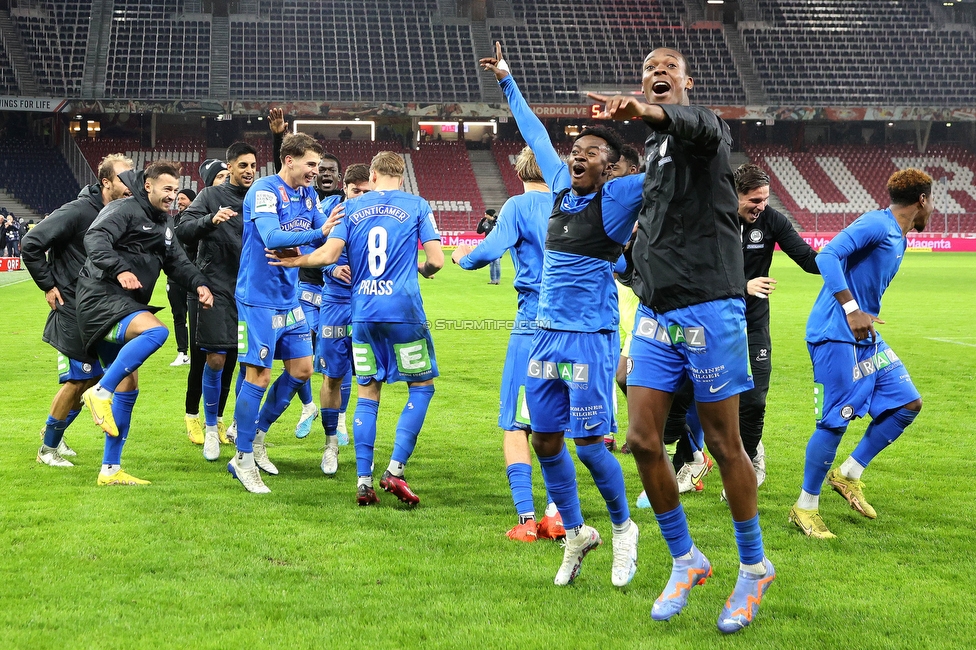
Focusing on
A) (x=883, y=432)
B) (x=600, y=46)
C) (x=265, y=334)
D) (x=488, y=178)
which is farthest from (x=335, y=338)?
(x=600, y=46)

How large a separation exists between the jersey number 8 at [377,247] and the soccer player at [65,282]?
6.57 feet

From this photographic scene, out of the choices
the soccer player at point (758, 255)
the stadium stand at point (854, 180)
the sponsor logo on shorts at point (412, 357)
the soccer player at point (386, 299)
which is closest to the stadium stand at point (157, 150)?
the stadium stand at point (854, 180)

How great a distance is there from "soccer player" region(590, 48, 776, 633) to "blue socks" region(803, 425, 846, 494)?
1.36 metres

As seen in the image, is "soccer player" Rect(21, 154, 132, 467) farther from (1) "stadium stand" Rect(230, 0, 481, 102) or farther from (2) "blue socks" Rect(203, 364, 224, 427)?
(1) "stadium stand" Rect(230, 0, 481, 102)

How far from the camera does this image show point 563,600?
4270mm

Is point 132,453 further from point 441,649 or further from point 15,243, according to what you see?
point 15,243

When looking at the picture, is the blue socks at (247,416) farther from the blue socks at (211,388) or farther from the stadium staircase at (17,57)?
the stadium staircase at (17,57)

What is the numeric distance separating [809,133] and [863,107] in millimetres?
4880

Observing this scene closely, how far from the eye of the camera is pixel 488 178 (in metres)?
49.0

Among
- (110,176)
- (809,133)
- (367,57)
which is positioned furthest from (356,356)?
(809,133)

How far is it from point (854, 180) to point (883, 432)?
160ft

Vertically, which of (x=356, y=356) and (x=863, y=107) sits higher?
(x=863, y=107)

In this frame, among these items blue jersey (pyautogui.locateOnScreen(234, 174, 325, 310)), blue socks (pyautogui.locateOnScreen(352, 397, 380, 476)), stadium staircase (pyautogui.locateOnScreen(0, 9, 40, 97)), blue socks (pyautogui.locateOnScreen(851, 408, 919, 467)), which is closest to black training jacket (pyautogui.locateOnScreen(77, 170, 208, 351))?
blue jersey (pyautogui.locateOnScreen(234, 174, 325, 310))

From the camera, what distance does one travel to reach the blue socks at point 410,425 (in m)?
5.95
